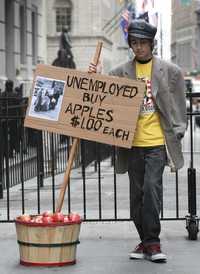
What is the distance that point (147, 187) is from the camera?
664 centimetres

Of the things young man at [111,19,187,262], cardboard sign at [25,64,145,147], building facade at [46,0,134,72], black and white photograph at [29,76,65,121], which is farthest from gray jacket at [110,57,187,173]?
building facade at [46,0,134,72]

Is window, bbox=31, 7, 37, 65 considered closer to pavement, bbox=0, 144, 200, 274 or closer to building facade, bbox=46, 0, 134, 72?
pavement, bbox=0, 144, 200, 274

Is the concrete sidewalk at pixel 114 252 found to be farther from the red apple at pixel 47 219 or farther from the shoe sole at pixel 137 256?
the red apple at pixel 47 219

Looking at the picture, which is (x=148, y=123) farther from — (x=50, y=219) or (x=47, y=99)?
(x=50, y=219)

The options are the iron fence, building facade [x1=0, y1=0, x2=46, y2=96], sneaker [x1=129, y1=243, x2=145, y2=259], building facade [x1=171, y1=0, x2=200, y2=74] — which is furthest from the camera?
building facade [x1=171, y1=0, x2=200, y2=74]

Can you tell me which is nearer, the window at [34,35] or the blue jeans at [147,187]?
the blue jeans at [147,187]

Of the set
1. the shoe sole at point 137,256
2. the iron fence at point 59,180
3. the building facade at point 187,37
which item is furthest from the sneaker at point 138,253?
the building facade at point 187,37

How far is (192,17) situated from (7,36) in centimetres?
10403

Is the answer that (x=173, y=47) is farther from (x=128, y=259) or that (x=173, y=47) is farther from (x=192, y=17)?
(x=128, y=259)

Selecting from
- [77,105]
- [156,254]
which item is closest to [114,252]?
[156,254]

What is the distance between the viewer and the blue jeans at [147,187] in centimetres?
666

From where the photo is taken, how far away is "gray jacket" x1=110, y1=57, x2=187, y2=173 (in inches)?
263

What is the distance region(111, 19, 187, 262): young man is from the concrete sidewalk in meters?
0.22

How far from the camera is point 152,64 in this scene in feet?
22.1
